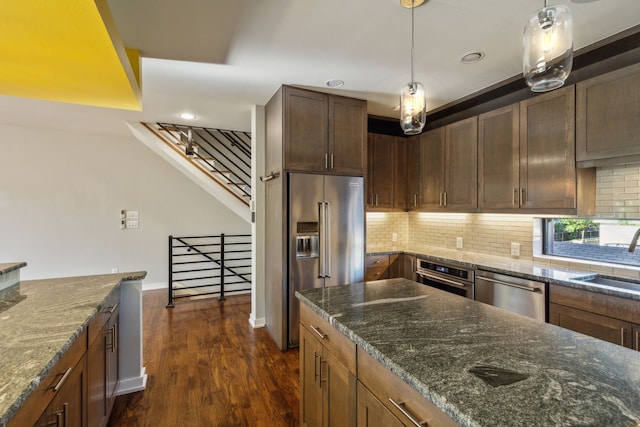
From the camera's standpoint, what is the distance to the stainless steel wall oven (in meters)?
2.96

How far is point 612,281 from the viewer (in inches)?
92.5

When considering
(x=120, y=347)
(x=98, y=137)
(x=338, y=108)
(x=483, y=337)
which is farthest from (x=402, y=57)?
(x=98, y=137)

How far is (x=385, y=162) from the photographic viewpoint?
402cm

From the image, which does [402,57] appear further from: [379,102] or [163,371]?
[163,371]

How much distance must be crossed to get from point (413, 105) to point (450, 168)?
197 centimetres

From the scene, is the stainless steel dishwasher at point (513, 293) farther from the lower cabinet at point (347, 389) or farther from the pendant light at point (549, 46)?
the lower cabinet at point (347, 389)

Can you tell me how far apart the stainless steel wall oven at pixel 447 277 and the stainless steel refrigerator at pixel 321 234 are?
2.33 ft

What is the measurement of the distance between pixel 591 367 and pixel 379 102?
3073mm

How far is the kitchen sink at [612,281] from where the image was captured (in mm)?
2205

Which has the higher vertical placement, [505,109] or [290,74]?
[290,74]

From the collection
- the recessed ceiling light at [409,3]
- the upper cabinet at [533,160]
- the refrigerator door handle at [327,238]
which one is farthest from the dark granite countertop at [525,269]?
the recessed ceiling light at [409,3]

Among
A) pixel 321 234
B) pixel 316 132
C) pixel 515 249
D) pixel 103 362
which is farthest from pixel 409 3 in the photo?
pixel 103 362

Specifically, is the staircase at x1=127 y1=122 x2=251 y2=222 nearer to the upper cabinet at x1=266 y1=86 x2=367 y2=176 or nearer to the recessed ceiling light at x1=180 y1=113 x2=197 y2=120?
the recessed ceiling light at x1=180 y1=113 x2=197 y2=120

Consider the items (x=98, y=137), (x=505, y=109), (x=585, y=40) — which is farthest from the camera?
(x=98, y=137)
